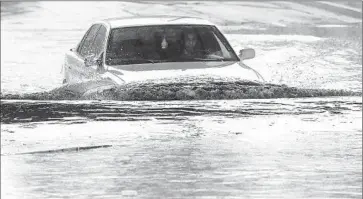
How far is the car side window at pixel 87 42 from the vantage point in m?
11.3

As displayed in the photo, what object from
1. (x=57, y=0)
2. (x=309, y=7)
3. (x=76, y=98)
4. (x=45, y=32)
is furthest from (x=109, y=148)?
(x=57, y=0)

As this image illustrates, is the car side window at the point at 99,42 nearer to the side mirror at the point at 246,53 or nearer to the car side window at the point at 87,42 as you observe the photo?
the car side window at the point at 87,42

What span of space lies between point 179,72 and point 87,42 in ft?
7.73

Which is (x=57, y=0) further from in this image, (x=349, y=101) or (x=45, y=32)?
(x=349, y=101)

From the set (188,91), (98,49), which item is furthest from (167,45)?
(188,91)

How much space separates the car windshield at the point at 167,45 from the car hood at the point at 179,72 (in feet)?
0.79

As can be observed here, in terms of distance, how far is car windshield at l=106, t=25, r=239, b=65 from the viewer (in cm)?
1006

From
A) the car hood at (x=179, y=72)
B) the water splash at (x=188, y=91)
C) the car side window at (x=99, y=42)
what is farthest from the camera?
the car side window at (x=99, y=42)

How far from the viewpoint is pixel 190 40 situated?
10.5 meters

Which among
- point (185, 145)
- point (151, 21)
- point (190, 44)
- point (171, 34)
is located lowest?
point (185, 145)

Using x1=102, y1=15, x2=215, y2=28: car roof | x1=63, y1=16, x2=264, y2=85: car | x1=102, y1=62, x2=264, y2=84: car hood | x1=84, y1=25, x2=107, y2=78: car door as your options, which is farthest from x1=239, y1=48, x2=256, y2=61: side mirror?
x1=84, y1=25, x2=107, y2=78: car door

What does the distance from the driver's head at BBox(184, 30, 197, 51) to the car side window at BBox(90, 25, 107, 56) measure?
0.91 m

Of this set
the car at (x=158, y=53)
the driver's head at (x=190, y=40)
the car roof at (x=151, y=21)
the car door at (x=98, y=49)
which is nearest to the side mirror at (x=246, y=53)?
the car at (x=158, y=53)

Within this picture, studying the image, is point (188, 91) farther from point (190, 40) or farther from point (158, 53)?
point (190, 40)
